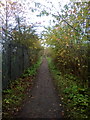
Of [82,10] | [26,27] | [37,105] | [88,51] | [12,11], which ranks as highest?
[12,11]

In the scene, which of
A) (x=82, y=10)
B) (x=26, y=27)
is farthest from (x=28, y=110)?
(x=26, y=27)

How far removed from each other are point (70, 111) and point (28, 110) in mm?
1496

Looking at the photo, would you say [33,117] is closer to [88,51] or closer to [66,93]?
[66,93]

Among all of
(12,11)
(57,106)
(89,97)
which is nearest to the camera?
(57,106)

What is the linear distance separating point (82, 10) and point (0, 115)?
4.44 meters

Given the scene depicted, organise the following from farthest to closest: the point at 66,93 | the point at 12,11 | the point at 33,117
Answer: the point at 12,11, the point at 66,93, the point at 33,117

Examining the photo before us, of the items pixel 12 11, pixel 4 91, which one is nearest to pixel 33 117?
pixel 4 91

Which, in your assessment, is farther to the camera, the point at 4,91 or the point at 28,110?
the point at 4,91

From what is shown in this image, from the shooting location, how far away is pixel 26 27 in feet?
39.2

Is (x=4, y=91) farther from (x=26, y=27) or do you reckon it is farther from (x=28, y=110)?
(x=26, y=27)

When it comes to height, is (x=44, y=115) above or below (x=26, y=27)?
Answer: below

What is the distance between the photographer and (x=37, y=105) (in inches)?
197

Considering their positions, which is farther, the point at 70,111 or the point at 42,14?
the point at 42,14

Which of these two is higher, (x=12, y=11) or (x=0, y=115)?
(x=12, y=11)
